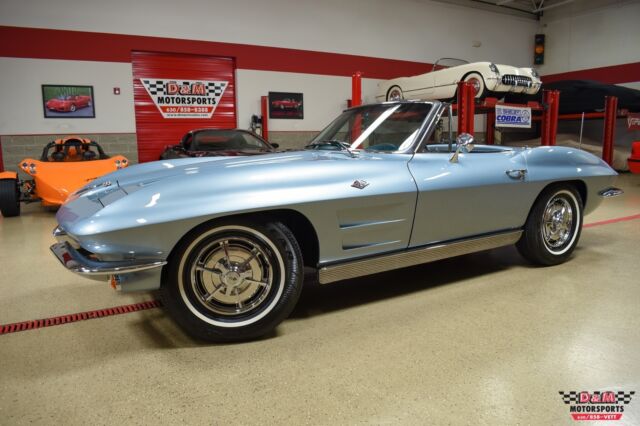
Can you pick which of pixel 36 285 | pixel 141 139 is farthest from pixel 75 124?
pixel 36 285

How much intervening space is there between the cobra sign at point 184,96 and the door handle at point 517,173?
8.36m

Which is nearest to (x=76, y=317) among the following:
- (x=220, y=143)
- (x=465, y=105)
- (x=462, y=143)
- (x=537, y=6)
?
(x=462, y=143)

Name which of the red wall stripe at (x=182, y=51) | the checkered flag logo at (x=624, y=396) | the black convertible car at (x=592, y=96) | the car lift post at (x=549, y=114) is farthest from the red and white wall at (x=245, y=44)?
the checkered flag logo at (x=624, y=396)

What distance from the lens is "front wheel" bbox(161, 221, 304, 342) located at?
6.36 ft

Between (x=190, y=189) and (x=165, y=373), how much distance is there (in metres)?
0.79

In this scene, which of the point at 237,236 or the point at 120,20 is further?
the point at 120,20

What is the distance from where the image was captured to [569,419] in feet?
4.89

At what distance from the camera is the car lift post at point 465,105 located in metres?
6.89

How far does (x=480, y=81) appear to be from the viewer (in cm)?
806

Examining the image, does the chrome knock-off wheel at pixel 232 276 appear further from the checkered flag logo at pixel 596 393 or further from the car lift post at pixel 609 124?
the car lift post at pixel 609 124

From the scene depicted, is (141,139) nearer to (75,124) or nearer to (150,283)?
(75,124)

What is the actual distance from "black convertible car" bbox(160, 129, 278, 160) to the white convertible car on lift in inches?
97.9

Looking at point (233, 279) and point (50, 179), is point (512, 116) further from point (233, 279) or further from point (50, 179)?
point (50, 179)

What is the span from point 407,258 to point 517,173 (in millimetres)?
1083
